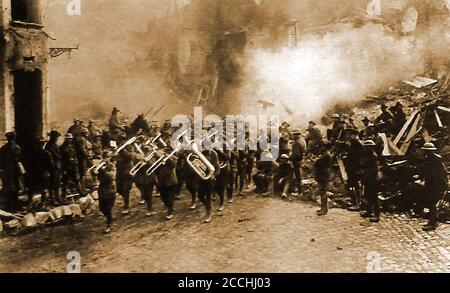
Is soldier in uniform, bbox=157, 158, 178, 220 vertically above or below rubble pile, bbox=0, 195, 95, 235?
above

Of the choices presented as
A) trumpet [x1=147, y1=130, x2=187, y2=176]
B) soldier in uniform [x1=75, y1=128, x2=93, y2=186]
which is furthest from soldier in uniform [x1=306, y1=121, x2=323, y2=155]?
soldier in uniform [x1=75, y1=128, x2=93, y2=186]

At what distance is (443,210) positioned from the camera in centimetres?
774

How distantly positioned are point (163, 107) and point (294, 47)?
2.80m

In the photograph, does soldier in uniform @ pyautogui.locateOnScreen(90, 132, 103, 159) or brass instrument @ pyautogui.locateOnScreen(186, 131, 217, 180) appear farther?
soldier in uniform @ pyautogui.locateOnScreen(90, 132, 103, 159)

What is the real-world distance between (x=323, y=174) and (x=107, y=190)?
3.83 m

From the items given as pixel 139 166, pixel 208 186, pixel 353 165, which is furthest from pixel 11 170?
pixel 353 165

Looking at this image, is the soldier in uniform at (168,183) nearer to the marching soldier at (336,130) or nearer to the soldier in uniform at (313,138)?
the soldier in uniform at (313,138)

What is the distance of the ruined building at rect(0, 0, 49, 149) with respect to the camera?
318 inches

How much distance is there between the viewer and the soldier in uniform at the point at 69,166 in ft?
27.2

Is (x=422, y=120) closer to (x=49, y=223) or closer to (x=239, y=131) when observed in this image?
A: (x=239, y=131)

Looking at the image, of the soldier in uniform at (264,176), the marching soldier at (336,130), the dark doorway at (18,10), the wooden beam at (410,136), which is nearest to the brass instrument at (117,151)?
the soldier in uniform at (264,176)

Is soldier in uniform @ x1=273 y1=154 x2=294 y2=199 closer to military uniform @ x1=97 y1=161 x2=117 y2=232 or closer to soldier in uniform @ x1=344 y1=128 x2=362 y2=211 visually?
soldier in uniform @ x1=344 y1=128 x2=362 y2=211

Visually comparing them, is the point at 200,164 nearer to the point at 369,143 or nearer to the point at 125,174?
the point at 125,174

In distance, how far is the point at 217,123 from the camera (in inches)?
329
